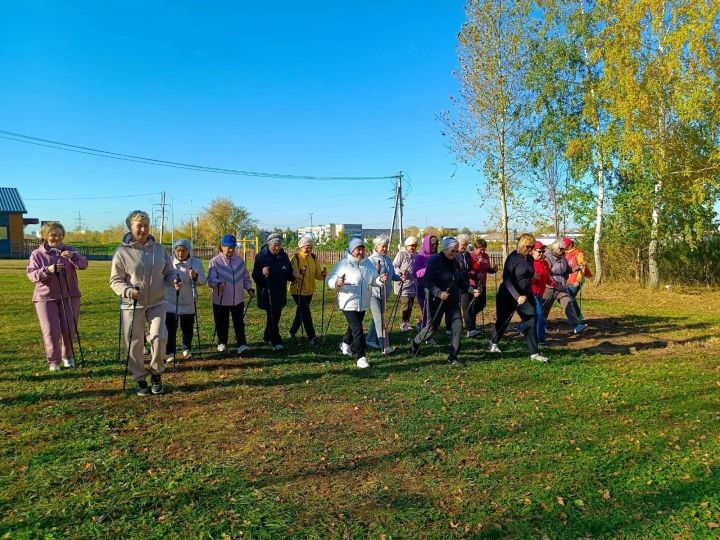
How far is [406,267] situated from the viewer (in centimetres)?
995

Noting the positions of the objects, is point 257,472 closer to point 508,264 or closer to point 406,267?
point 508,264

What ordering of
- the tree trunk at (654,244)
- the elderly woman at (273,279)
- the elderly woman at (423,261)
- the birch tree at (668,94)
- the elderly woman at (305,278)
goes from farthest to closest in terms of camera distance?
the tree trunk at (654,244)
the birch tree at (668,94)
the elderly woman at (423,261)
the elderly woman at (305,278)
the elderly woman at (273,279)

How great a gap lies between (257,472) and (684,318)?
1171 centimetres

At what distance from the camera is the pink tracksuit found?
676 centimetres

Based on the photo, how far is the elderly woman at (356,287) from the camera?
24.2ft

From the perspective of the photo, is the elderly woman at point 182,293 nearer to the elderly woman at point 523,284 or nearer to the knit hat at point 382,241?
the knit hat at point 382,241

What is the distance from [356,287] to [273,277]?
1683 mm

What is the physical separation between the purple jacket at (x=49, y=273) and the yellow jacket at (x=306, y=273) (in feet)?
10.5

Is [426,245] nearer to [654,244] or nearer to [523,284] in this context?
[523,284]

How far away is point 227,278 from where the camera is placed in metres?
7.85

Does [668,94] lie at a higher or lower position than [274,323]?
higher

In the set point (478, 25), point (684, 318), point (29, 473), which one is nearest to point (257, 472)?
point (29, 473)

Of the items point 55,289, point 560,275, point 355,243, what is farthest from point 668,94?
point 55,289

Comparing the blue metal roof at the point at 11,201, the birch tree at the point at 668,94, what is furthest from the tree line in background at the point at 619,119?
the blue metal roof at the point at 11,201
